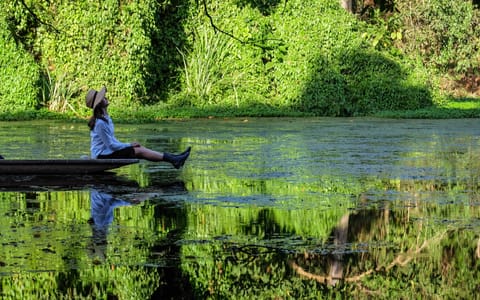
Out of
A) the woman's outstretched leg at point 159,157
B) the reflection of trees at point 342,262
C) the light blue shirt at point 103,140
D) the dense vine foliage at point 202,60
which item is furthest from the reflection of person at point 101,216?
the dense vine foliage at point 202,60

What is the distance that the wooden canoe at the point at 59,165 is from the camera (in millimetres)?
13078

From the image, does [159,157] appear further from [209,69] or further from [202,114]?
[209,69]

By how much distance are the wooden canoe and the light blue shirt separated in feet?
1.54

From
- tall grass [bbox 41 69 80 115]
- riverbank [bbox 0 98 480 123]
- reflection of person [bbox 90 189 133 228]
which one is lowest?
riverbank [bbox 0 98 480 123]

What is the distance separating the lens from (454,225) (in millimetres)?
9125

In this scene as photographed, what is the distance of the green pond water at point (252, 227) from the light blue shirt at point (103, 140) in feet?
1.15

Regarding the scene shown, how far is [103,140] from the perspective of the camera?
13672mm

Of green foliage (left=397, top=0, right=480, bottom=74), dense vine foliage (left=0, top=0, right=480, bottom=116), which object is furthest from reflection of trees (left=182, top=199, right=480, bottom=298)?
green foliage (left=397, top=0, right=480, bottom=74)

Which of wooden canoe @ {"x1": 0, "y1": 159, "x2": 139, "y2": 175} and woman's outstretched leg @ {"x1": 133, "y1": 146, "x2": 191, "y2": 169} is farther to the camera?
woman's outstretched leg @ {"x1": 133, "y1": 146, "x2": 191, "y2": 169}

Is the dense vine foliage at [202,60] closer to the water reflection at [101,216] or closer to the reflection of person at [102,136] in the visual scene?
the reflection of person at [102,136]

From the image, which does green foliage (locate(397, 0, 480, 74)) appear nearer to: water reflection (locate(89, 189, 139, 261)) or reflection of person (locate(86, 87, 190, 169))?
reflection of person (locate(86, 87, 190, 169))

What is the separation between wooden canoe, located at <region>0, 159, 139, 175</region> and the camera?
13.1 m

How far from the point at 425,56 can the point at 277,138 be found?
1768 centimetres

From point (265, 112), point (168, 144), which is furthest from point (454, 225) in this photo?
point (265, 112)
